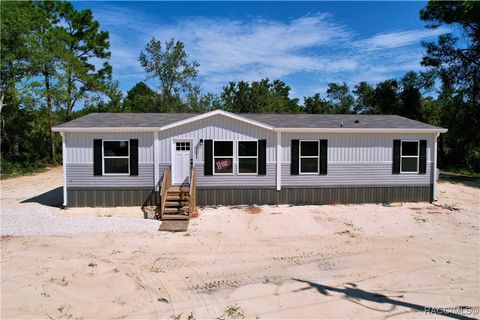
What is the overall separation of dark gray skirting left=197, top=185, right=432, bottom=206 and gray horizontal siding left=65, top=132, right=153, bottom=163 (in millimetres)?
2562

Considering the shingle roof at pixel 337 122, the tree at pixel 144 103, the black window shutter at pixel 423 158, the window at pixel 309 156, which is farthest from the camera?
the tree at pixel 144 103

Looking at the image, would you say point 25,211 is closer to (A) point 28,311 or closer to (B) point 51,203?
(B) point 51,203

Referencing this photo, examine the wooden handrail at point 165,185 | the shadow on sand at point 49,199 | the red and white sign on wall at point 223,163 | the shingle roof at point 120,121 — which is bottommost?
the shadow on sand at point 49,199

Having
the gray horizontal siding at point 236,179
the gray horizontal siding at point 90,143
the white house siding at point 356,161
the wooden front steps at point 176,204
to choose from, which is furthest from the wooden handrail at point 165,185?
the white house siding at point 356,161

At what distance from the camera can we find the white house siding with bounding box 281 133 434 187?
13680 mm

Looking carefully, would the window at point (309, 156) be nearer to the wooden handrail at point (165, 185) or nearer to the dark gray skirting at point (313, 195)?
the dark gray skirting at point (313, 195)

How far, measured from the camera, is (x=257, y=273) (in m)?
7.19

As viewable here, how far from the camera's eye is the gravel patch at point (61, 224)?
10.1 m

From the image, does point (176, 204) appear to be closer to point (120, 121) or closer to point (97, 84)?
point (120, 121)

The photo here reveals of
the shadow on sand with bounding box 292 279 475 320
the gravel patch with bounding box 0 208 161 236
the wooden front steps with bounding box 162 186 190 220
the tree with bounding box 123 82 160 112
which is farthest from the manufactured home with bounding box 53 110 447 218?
the tree with bounding box 123 82 160 112

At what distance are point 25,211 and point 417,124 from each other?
1596 cm

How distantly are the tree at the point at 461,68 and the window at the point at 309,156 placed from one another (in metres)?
15.7

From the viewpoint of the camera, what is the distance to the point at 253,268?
746 cm

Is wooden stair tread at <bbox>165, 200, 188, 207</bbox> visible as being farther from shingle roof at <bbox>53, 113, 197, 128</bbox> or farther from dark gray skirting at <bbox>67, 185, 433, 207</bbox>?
shingle roof at <bbox>53, 113, 197, 128</bbox>
